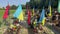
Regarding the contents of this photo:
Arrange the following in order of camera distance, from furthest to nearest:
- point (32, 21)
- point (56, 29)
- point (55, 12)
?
point (55, 12), point (56, 29), point (32, 21)

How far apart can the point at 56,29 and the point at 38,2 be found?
160 cm

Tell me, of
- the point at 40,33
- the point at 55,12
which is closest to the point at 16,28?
the point at 40,33

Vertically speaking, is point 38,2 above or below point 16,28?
above

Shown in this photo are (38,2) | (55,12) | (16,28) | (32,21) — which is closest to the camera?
(16,28)

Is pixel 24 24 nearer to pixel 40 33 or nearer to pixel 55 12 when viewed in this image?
pixel 40 33

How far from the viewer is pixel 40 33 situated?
16.6ft

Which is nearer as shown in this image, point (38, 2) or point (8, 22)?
point (8, 22)

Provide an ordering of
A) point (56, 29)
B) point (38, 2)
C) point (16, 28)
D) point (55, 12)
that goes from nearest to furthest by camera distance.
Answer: point (16, 28) → point (56, 29) → point (55, 12) → point (38, 2)

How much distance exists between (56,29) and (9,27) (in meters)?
1.29

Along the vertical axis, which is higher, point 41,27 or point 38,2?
point 38,2

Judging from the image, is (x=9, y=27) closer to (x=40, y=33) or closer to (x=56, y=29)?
(x=40, y=33)

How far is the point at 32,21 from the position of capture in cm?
539

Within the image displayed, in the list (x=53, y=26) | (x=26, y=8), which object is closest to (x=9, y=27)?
(x=26, y=8)

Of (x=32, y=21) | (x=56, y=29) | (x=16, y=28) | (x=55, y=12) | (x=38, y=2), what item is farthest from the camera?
(x=38, y=2)
